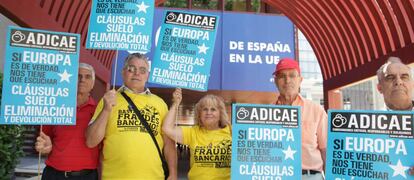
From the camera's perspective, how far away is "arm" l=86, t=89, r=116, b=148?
9.25ft

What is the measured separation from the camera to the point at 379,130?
8.61ft

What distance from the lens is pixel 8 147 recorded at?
6.84 meters

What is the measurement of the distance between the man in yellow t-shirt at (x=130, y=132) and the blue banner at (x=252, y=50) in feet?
20.9

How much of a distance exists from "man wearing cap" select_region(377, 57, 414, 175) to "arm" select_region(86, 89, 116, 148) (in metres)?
1.94

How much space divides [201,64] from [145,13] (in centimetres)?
64

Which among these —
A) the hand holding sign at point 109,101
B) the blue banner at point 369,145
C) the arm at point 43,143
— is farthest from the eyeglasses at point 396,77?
the arm at point 43,143

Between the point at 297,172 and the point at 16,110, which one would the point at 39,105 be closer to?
the point at 16,110

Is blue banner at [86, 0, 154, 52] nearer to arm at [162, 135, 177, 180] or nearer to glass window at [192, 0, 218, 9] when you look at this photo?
arm at [162, 135, 177, 180]

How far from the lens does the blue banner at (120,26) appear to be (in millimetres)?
3229

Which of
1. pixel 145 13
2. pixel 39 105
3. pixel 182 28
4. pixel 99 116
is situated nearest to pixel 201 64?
pixel 182 28

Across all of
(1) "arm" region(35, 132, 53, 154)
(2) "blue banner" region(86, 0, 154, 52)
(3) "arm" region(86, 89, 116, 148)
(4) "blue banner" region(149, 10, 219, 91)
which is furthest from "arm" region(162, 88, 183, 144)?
(1) "arm" region(35, 132, 53, 154)

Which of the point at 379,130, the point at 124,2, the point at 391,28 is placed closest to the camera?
the point at 379,130

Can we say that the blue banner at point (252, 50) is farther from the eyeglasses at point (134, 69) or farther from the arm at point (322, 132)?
the eyeglasses at point (134, 69)

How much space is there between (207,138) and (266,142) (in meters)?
0.47
